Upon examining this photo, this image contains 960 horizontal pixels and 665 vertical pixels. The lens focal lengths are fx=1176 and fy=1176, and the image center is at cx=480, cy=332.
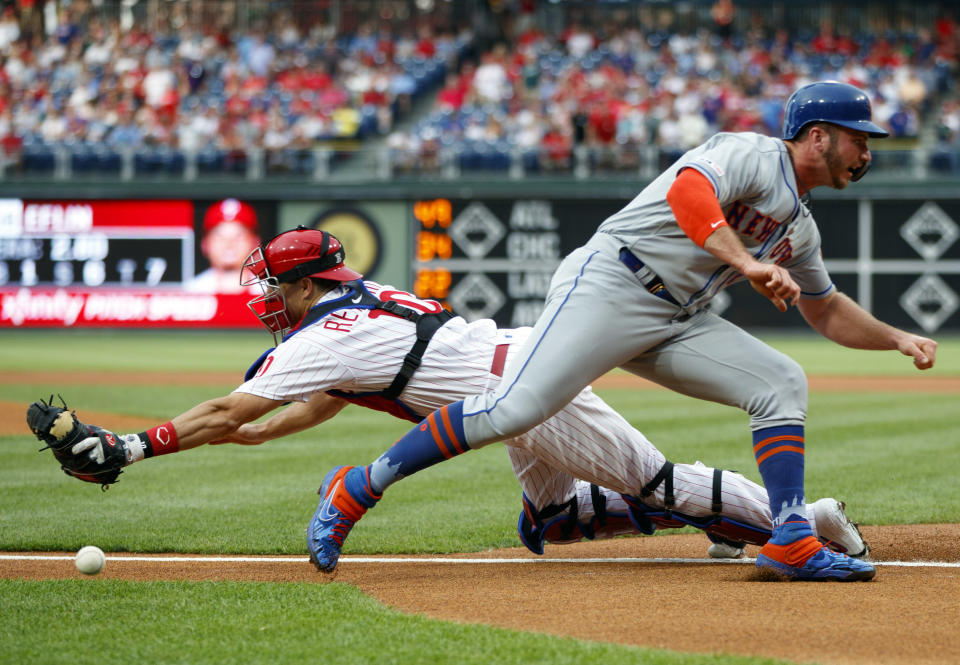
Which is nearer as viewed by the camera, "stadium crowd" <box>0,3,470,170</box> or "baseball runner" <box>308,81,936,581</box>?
"baseball runner" <box>308,81,936,581</box>

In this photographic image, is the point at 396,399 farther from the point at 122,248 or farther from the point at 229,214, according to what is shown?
the point at 122,248

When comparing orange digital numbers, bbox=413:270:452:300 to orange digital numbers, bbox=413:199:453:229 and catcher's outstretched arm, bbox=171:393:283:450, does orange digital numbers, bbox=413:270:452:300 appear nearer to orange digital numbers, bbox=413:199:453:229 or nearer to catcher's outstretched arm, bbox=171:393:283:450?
orange digital numbers, bbox=413:199:453:229

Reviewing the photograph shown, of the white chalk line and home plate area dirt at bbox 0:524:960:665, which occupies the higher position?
home plate area dirt at bbox 0:524:960:665

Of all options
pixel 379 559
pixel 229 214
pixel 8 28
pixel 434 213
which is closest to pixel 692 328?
pixel 379 559

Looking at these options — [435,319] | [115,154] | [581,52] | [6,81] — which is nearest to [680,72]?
[581,52]

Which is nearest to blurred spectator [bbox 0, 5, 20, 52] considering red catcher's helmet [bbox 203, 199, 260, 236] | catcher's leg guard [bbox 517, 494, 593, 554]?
red catcher's helmet [bbox 203, 199, 260, 236]

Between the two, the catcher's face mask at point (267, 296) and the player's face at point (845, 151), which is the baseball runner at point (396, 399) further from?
the player's face at point (845, 151)

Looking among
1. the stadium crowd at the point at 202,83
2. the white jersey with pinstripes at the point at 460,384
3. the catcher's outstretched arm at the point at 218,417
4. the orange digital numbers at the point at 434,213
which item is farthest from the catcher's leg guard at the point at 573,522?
the stadium crowd at the point at 202,83
